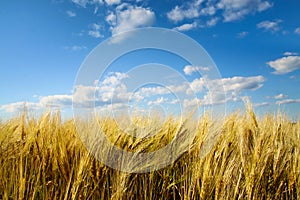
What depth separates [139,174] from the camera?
2457 mm

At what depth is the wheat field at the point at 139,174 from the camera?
2211mm

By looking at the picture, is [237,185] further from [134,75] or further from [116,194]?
[134,75]

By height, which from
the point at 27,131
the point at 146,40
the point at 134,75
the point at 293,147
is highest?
the point at 146,40

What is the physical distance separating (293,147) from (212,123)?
2.84 feet

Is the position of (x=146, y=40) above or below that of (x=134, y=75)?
above

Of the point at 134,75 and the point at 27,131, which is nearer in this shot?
the point at 27,131

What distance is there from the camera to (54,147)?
2.44 m

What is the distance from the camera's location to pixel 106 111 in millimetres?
3338

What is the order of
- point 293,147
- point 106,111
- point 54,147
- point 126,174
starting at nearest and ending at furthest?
1. point 126,174
2. point 54,147
3. point 293,147
4. point 106,111

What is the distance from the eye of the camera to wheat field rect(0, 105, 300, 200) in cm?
221

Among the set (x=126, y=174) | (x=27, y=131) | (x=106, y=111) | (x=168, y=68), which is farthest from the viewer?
(x=168, y=68)

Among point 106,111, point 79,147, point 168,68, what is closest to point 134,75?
point 168,68

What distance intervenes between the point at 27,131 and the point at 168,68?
206 cm

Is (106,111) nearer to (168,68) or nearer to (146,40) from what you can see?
(168,68)
